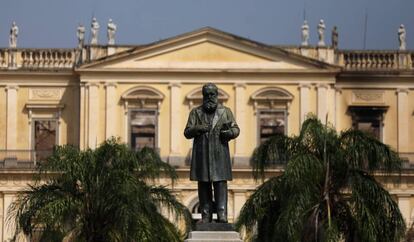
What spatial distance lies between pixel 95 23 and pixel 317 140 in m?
25.3

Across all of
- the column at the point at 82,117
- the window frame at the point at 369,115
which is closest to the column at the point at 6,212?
the column at the point at 82,117

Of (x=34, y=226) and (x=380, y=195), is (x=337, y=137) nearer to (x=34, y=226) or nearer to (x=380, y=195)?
(x=380, y=195)

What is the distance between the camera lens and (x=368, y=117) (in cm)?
7506

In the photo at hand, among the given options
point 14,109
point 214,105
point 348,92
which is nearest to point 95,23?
point 14,109

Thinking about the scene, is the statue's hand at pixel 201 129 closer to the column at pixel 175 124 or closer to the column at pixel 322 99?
the column at pixel 175 124

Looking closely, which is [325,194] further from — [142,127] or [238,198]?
[142,127]

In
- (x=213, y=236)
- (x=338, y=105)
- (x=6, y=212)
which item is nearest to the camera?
(x=213, y=236)

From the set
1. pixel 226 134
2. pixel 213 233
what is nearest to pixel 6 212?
pixel 226 134

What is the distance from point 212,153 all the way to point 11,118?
4452cm

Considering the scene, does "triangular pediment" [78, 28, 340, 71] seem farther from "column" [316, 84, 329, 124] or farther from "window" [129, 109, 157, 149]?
"window" [129, 109, 157, 149]

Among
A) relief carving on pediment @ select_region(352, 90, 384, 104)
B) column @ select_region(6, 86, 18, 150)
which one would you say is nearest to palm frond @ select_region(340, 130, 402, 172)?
relief carving on pediment @ select_region(352, 90, 384, 104)

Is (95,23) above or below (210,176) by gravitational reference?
above

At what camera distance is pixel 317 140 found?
51.2m

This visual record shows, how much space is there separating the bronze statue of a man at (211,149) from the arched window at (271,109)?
4261cm
